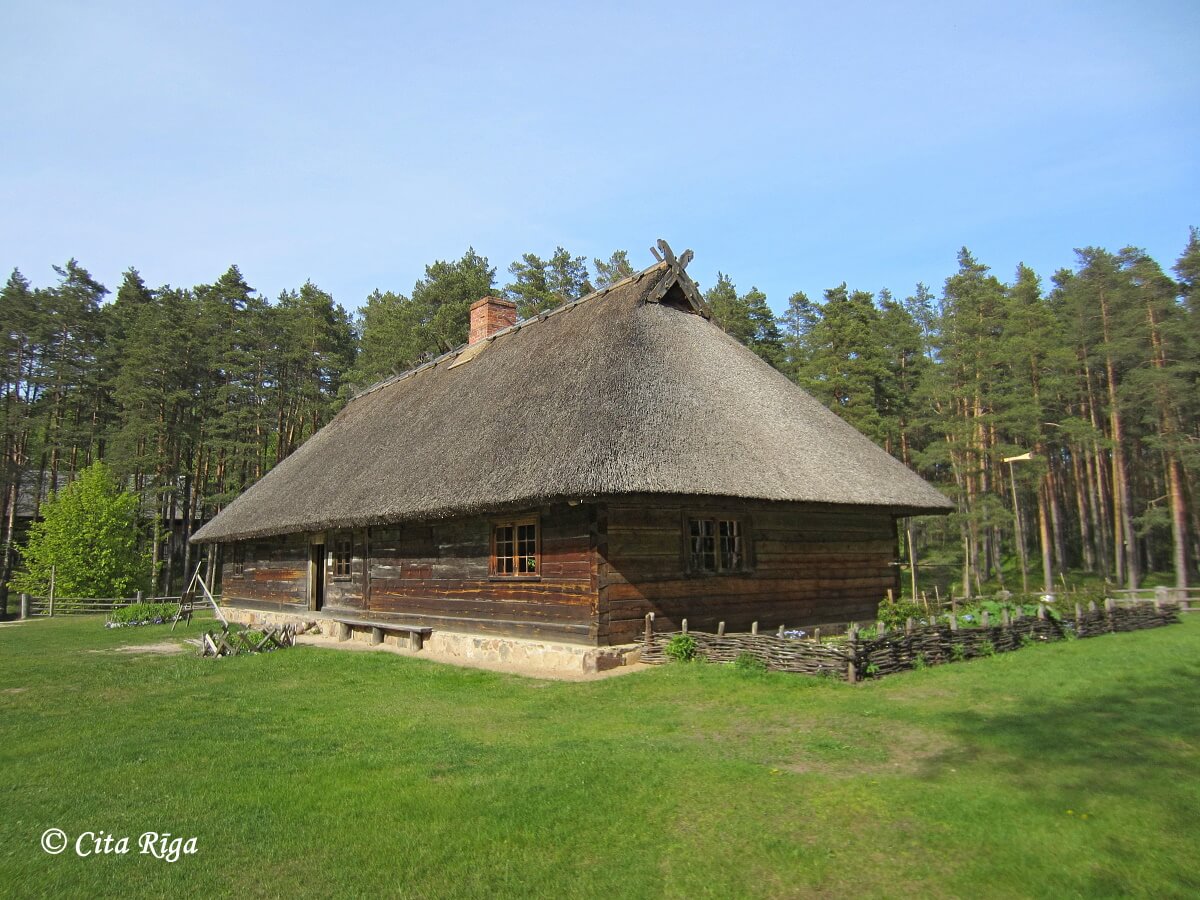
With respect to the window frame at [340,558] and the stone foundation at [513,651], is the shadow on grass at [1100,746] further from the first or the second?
the window frame at [340,558]

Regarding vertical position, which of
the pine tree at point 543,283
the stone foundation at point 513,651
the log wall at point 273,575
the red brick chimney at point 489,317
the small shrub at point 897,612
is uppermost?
the pine tree at point 543,283

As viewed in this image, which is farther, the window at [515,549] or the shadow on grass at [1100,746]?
the window at [515,549]

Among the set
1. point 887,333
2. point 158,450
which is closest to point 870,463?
point 887,333

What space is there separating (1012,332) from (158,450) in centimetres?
3946

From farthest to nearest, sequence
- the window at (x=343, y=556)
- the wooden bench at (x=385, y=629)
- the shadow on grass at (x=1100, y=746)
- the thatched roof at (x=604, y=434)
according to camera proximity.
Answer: the window at (x=343, y=556) < the wooden bench at (x=385, y=629) < the thatched roof at (x=604, y=434) < the shadow on grass at (x=1100, y=746)

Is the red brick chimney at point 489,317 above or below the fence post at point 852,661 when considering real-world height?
above

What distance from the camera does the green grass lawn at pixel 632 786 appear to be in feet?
14.0

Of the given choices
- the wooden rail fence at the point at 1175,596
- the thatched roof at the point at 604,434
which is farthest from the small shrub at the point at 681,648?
the wooden rail fence at the point at 1175,596

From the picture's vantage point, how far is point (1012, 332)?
34.1 metres

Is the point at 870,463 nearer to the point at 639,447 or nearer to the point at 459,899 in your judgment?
the point at 639,447

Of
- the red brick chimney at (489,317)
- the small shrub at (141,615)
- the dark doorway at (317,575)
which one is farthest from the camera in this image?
the small shrub at (141,615)

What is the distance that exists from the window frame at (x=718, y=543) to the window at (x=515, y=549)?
7.93 feet

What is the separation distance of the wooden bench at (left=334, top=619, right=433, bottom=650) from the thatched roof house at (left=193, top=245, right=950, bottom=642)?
0.43 metres

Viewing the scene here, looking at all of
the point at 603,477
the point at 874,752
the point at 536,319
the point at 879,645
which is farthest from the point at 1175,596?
the point at 874,752
